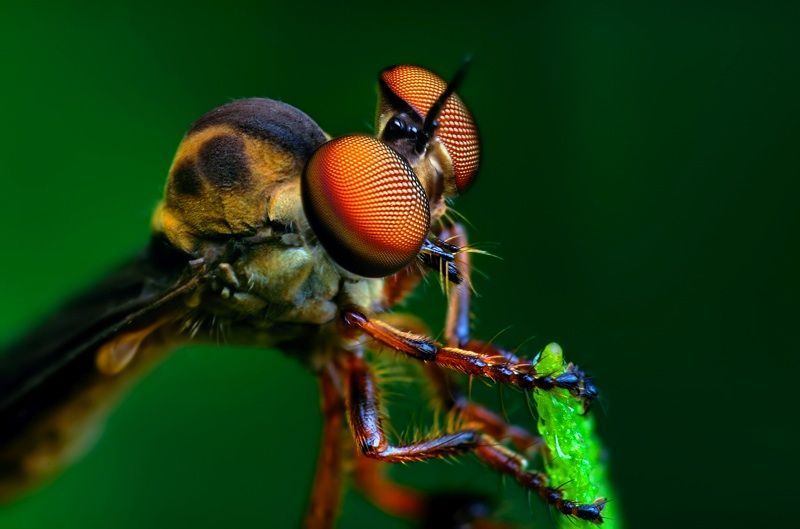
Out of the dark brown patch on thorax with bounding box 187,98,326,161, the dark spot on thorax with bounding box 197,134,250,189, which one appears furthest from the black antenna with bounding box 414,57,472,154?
the dark spot on thorax with bounding box 197,134,250,189

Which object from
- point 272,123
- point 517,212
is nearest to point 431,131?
point 272,123

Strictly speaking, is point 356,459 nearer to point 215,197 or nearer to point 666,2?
point 215,197

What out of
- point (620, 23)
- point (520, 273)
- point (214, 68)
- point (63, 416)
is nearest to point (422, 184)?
point (63, 416)

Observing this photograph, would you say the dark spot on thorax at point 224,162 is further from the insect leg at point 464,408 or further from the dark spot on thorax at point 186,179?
the insect leg at point 464,408

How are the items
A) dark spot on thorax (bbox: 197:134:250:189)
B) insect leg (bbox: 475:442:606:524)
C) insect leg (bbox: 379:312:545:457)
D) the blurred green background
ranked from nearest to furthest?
1. insect leg (bbox: 475:442:606:524)
2. dark spot on thorax (bbox: 197:134:250:189)
3. insect leg (bbox: 379:312:545:457)
4. the blurred green background

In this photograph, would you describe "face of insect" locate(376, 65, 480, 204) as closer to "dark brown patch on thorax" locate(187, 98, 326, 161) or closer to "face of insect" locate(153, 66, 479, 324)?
"face of insect" locate(153, 66, 479, 324)

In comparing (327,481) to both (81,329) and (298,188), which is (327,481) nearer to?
(81,329)
